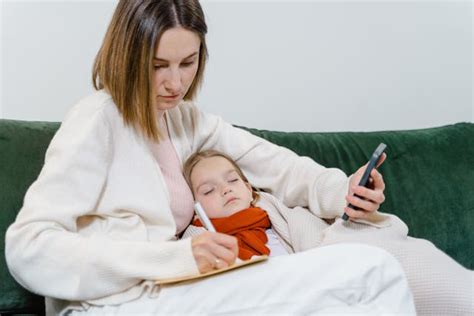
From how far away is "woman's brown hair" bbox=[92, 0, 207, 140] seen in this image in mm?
1460

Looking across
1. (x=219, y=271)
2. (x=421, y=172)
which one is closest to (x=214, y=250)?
Result: (x=219, y=271)

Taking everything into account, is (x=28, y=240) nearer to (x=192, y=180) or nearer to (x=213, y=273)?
(x=213, y=273)

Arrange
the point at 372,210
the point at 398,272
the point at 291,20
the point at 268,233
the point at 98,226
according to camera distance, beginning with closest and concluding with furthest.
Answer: the point at 398,272 < the point at 98,226 < the point at 372,210 < the point at 268,233 < the point at 291,20

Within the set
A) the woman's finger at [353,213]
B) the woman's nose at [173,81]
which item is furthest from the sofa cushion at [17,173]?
the woman's finger at [353,213]

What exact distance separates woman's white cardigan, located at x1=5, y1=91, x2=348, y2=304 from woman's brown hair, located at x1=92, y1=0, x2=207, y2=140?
0.11 feet

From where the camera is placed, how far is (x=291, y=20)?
7.74 feet

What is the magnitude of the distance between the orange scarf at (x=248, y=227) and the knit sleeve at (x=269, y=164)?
105mm

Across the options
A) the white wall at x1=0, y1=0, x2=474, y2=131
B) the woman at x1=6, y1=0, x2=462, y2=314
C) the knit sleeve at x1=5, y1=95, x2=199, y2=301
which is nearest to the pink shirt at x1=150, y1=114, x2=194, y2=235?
the woman at x1=6, y1=0, x2=462, y2=314

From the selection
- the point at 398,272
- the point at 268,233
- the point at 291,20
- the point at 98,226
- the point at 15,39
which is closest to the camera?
the point at 398,272

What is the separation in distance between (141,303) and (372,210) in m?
0.54

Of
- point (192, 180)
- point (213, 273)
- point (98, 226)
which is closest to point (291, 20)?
point (192, 180)

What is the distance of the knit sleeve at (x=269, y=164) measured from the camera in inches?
69.9

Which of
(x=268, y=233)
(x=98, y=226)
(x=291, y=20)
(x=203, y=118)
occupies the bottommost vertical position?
(x=268, y=233)

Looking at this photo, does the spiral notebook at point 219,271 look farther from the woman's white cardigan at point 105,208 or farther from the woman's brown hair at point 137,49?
the woman's brown hair at point 137,49
